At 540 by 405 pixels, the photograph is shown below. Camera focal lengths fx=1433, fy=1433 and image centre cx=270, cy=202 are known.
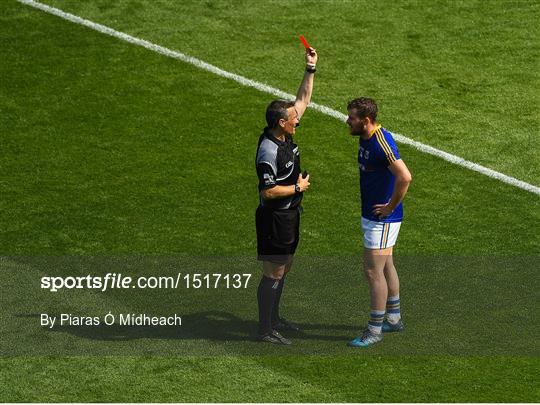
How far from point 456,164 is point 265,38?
4.21 m

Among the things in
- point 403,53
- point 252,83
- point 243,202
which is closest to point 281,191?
point 243,202

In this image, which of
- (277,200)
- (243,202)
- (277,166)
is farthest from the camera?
(243,202)

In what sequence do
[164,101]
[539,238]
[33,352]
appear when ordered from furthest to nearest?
[164,101] < [539,238] < [33,352]

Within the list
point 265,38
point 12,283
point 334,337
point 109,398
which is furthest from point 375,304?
point 265,38

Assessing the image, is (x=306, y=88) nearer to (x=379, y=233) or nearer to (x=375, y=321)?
(x=379, y=233)

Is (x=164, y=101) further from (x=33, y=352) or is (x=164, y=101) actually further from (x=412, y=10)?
(x=33, y=352)

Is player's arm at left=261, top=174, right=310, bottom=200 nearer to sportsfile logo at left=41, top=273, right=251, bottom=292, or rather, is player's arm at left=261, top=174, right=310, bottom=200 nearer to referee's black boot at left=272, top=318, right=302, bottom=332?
referee's black boot at left=272, top=318, right=302, bottom=332

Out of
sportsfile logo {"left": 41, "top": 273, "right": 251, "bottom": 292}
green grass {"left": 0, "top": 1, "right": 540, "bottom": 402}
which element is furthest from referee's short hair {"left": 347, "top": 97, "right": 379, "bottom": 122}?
sportsfile logo {"left": 41, "top": 273, "right": 251, "bottom": 292}

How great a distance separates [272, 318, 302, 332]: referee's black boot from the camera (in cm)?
1340

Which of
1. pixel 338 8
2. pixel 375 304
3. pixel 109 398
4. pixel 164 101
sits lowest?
pixel 109 398

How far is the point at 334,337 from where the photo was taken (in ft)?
43.3

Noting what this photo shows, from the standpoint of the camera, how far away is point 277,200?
502 inches

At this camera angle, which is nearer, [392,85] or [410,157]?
[410,157]

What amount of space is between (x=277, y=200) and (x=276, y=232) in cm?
31
